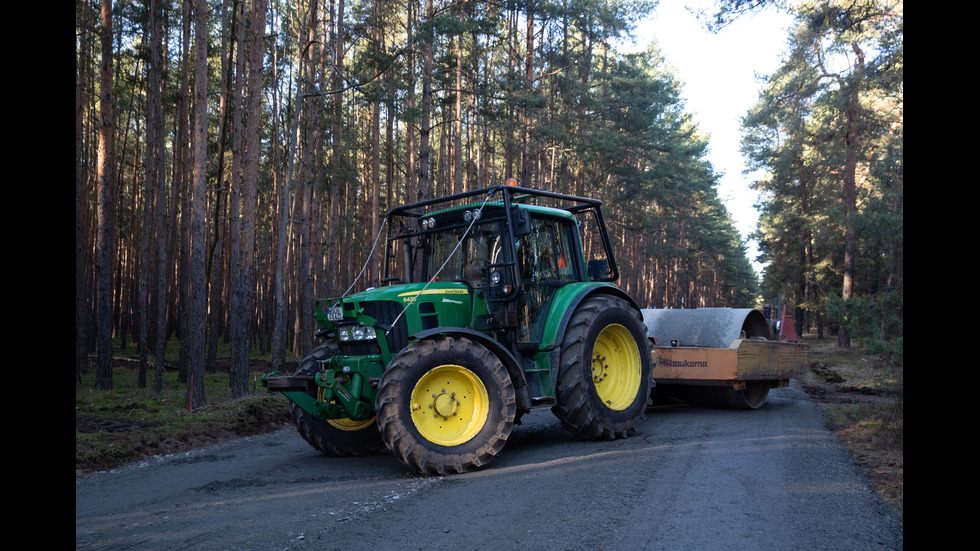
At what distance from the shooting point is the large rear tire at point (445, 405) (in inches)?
229

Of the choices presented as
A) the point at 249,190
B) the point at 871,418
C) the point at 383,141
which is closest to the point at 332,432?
the point at 871,418

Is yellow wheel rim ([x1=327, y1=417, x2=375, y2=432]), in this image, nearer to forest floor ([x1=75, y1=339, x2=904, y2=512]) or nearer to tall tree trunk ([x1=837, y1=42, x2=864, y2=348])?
forest floor ([x1=75, y1=339, x2=904, y2=512])

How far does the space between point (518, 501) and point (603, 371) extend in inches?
130

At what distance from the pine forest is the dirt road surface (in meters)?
3.38

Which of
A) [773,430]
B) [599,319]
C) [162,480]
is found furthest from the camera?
[773,430]

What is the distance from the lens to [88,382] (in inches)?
691

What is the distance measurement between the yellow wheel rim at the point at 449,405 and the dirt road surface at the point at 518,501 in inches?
16.6

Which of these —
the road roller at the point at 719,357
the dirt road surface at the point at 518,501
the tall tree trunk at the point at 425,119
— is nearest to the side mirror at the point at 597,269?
the road roller at the point at 719,357

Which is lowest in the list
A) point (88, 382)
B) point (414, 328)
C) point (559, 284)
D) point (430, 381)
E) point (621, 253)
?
point (88, 382)

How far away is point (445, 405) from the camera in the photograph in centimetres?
625

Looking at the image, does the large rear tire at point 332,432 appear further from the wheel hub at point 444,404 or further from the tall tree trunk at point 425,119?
the tall tree trunk at point 425,119
